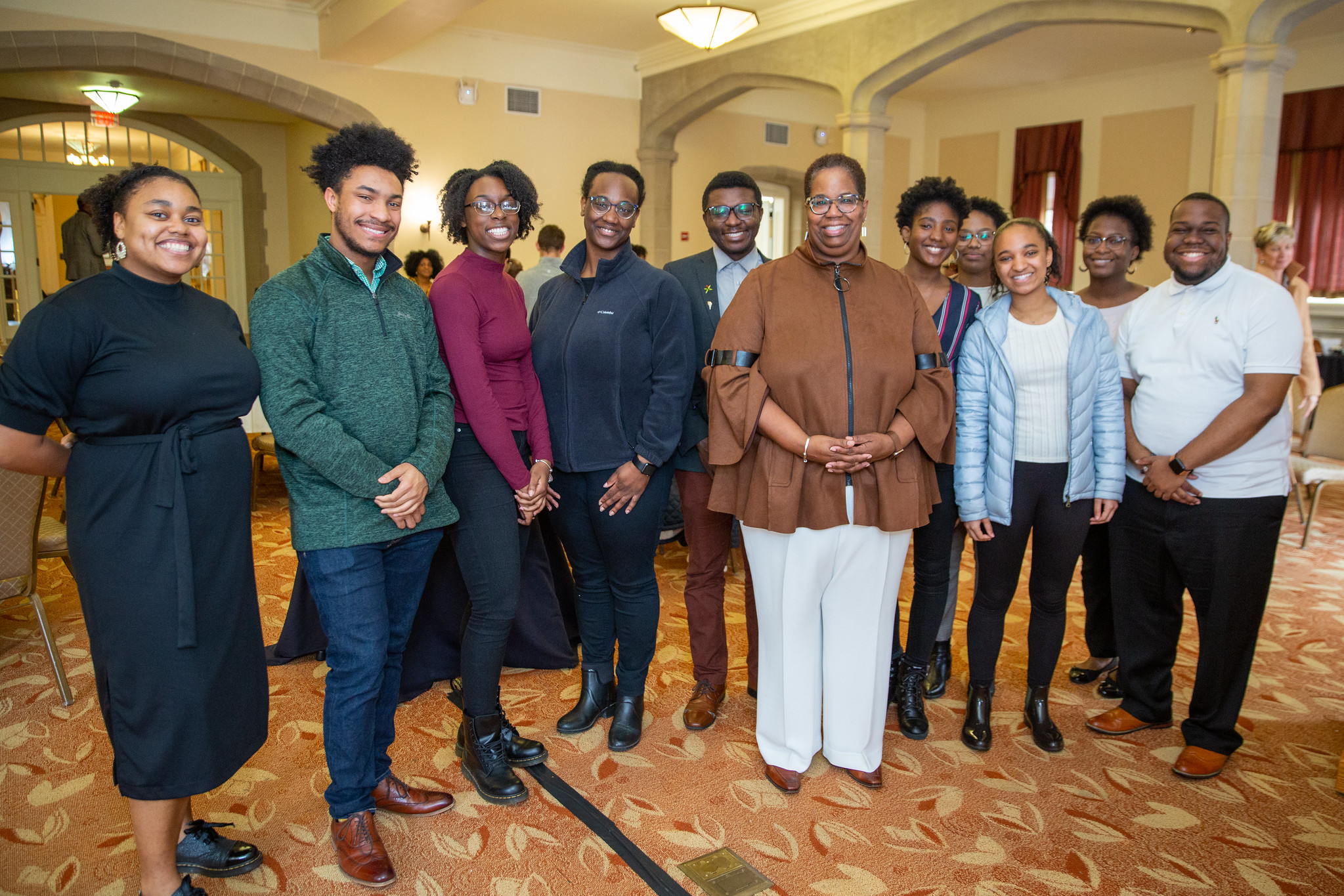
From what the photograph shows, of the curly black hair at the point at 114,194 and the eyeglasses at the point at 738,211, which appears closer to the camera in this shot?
the curly black hair at the point at 114,194

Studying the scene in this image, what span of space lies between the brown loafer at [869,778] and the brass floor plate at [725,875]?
53cm

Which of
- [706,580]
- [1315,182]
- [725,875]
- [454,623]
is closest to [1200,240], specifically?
[706,580]

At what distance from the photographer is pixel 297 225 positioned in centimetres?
1113

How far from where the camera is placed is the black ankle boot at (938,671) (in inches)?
130

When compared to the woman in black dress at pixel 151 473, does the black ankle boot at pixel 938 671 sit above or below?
below

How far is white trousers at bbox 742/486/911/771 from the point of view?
2553 mm

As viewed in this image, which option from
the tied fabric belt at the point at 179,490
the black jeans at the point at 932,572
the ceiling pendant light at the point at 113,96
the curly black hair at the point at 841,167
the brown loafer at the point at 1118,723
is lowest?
the brown loafer at the point at 1118,723

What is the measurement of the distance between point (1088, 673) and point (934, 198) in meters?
1.91

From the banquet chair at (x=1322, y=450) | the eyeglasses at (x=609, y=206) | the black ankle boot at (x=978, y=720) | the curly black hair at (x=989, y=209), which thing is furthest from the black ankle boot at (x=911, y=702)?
the banquet chair at (x=1322, y=450)

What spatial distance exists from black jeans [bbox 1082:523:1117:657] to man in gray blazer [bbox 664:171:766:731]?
54.3 inches

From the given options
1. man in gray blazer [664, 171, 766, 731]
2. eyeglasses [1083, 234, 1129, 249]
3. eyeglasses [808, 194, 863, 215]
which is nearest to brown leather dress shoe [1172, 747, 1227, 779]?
man in gray blazer [664, 171, 766, 731]

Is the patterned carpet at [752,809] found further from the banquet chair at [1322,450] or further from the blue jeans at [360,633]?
the banquet chair at [1322,450]

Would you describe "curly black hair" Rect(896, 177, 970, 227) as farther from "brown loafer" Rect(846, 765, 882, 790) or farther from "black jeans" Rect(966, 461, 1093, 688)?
"brown loafer" Rect(846, 765, 882, 790)

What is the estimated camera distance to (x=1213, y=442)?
104 inches
